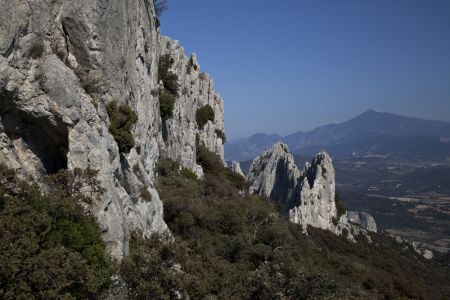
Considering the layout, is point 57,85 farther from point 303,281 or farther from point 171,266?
point 303,281

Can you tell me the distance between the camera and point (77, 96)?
20.1 meters

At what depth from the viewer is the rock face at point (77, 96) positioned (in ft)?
60.9

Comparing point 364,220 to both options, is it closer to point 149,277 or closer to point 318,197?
point 318,197

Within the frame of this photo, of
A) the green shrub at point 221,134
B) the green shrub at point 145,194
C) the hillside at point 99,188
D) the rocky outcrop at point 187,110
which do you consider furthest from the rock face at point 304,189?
the green shrub at point 145,194

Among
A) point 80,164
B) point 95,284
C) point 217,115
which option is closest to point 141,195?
point 80,164

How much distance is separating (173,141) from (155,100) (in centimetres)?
723

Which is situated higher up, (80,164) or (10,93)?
(10,93)

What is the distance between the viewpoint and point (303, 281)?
71.3 feet

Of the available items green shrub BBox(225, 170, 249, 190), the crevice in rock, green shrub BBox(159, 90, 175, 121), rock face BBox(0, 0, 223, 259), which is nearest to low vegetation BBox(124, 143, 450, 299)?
green shrub BBox(225, 170, 249, 190)

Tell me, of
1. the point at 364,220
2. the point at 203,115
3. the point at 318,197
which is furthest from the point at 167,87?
the point at 364,220

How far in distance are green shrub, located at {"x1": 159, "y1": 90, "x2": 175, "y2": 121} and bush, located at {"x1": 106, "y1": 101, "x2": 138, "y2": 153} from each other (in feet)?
50.7

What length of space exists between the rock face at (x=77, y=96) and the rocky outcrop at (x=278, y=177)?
68.6 metres

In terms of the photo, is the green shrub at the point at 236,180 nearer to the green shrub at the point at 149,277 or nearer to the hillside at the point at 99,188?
the hillside at the point at 99,188

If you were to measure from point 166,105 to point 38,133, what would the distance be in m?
21.0
